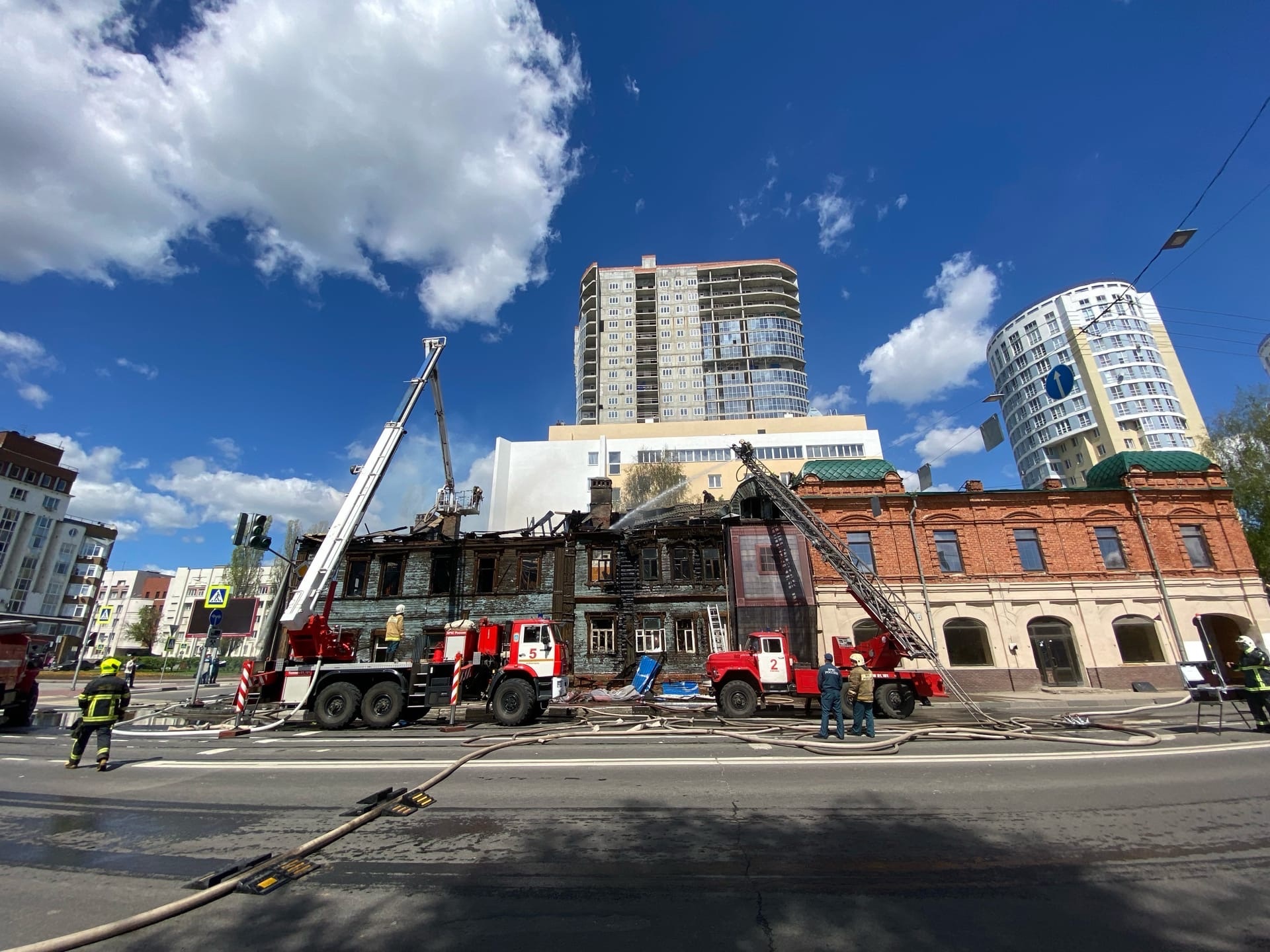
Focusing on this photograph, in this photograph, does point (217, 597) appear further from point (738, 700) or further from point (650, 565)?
point (738, 700)

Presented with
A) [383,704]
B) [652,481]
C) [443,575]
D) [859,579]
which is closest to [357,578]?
[443,575]

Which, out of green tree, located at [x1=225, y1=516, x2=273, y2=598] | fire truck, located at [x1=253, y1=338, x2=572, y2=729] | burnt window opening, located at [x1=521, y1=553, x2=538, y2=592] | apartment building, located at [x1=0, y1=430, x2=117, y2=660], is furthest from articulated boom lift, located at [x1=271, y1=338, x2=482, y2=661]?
apartment building, located at [x1=0, y1=430, x2=117, y2=660]

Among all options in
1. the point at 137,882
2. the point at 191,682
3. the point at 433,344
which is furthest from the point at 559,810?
the point at 191,682

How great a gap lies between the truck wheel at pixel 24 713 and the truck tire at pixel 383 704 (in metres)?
9.67

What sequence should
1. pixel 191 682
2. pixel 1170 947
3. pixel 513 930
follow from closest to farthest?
pixel 1170 947 → pixel 513 930 → pixel 191 682

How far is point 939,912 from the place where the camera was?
3938mm

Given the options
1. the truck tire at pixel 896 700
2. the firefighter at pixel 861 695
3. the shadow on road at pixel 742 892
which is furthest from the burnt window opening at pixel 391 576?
the shadow on road at pixel 742 892

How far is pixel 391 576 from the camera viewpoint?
27812 millimetres

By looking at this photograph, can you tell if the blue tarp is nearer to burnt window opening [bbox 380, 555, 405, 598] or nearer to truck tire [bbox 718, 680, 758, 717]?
truck tire [bbox 718, 680, 758, 717]

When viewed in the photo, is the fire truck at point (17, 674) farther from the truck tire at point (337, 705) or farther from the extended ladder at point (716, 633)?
the extended ladder at point (716, 633)

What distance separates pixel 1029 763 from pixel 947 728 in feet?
11.8

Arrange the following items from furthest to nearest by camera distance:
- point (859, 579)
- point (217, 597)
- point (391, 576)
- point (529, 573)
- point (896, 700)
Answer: point (391, 576)
point (529, 573)
point (859, 579)
point (217, 597)
point (896, 700)

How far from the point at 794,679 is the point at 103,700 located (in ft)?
51.3

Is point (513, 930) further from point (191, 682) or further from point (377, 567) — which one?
point (191, 682)
